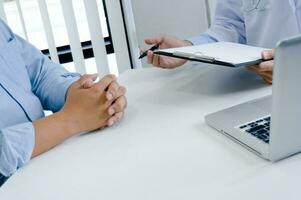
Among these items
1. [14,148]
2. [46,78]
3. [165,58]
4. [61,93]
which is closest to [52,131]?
[14,148]

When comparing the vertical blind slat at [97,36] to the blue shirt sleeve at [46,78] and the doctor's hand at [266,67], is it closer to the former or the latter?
the blue shirt sleeve at [46,78]

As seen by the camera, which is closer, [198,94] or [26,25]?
[198,94]

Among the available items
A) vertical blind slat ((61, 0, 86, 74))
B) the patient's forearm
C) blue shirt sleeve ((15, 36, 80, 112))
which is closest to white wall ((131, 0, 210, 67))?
vertical blind slat ((61, 0, 86, 74))

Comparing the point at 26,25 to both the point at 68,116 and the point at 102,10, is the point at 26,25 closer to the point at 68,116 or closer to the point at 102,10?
the point at 102,10

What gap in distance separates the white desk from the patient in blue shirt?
0.09 feet

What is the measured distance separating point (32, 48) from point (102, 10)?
2.80ft

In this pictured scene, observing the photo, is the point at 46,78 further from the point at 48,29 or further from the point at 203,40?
the point at 48,29

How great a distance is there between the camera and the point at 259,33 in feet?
3.69

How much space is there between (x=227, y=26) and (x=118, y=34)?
835 millimetres

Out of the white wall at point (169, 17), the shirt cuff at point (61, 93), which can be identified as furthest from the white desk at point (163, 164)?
the white wall at point (169, 17)

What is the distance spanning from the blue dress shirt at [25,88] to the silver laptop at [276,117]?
388 mm

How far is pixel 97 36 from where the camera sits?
1939 millimetres

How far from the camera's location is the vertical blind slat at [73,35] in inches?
73.4

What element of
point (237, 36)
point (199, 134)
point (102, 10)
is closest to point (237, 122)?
point (199, 134)
